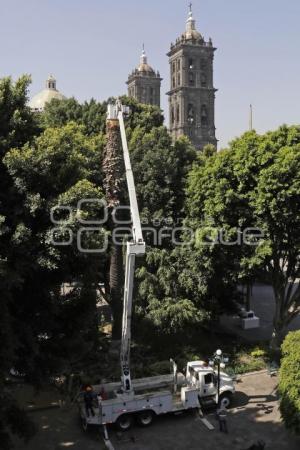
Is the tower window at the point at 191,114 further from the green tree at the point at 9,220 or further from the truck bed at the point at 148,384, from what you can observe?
the green tree at the point at 9,220

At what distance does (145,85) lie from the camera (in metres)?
105

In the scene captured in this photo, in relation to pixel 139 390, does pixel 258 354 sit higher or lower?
lower

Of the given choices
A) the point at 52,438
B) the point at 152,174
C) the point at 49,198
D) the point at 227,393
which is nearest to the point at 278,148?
the point at 152,174

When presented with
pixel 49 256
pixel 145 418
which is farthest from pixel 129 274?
pixel 145 418

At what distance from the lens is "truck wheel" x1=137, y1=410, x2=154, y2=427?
18750 millimetres

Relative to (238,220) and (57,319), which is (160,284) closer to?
(238,220)

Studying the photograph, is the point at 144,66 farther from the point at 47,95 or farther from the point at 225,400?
the point at 225,400

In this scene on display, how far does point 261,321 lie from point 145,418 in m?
16.6

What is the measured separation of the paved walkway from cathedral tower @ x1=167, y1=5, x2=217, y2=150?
168 ft

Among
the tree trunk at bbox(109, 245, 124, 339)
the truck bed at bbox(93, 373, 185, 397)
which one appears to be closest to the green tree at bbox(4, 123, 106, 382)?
the truck bed at bbox(93, 373, 185, 397)

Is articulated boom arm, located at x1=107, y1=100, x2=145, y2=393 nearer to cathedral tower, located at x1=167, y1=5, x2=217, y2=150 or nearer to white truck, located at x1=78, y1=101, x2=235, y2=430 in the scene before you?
white truck, located at x1=78, y1=101, x2=235, y2=430

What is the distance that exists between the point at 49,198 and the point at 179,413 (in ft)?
37.2

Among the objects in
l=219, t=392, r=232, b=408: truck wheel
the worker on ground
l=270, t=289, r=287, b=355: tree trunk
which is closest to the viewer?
the worker on ground

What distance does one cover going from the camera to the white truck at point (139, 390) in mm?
17747
